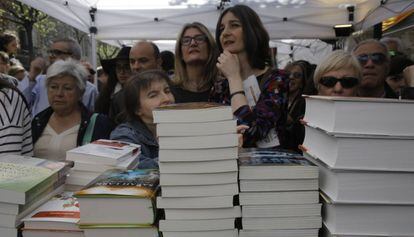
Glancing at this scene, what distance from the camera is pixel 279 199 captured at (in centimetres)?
108

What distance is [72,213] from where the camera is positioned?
1.17m

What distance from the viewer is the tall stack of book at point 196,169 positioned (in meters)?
1.05

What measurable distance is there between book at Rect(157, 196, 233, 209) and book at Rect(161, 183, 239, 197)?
0.05ft

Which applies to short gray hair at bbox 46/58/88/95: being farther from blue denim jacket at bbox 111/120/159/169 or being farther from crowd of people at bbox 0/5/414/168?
blue denim jacket at bbox 111/120/159/169

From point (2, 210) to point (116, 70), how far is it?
8.43 feet

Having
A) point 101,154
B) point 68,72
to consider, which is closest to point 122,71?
point 68,72

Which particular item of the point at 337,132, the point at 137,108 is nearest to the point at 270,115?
the point at 337,132

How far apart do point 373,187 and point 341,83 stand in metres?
0.89

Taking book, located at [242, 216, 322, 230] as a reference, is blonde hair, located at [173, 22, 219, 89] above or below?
above

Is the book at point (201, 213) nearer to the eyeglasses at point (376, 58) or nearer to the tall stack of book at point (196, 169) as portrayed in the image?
the tall stack of book at point (196, 169)

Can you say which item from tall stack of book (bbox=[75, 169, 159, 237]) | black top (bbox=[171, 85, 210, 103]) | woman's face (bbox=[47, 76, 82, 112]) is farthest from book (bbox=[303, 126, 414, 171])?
woman's face (bbox=[47, 76, 82, 112])

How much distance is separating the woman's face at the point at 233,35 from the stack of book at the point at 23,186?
1.05 metres

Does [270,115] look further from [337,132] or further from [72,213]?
[72,213]

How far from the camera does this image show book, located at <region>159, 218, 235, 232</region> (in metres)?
1.06
